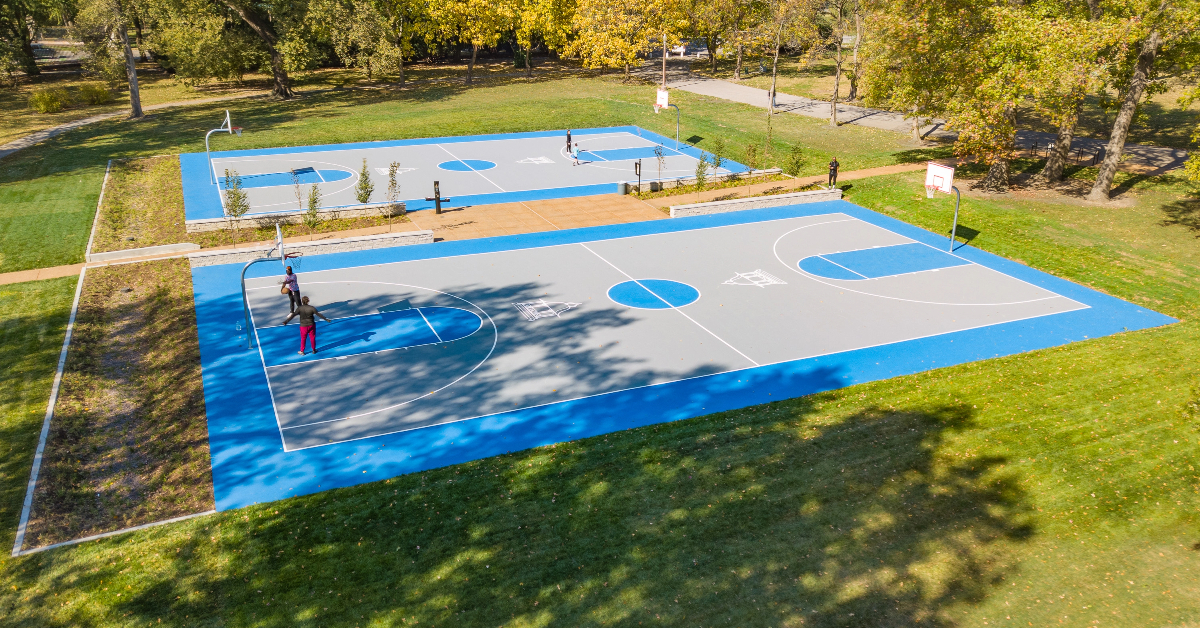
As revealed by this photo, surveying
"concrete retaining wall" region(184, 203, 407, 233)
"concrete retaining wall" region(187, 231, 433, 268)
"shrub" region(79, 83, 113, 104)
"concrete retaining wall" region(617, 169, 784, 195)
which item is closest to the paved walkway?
"concrete retaining wall" region(617, 169, 784, 195)

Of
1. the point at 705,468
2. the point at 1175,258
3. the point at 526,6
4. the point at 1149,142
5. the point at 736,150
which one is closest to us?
the point at 705,468

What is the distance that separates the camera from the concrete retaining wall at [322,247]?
2508 centimetres

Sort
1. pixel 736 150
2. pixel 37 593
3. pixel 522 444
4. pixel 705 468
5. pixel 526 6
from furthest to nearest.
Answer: pixel 526 6, pixel 736 150, pixel 522 444, pixel 705 468, pixel 37 593

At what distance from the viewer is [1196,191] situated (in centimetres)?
2931

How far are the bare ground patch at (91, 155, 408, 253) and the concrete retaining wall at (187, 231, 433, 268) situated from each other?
1741 mm

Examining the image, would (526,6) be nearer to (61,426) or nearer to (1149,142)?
(1149,142)

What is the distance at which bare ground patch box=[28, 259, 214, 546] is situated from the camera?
13320 millimetres

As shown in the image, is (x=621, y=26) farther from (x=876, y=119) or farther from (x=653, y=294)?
(x=653, y=294)

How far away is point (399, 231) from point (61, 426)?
14.2 meters

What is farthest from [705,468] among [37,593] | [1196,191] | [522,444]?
[1196,191]

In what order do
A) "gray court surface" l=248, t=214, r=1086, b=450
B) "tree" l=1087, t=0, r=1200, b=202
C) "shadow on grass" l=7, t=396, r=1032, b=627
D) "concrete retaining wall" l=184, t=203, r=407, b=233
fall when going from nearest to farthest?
"shadow on grass" l=7, t=396, r=1032, b=627, "gray court surface" l=248, t=214, r=1086, b=450, "tree" l=1087, t=0, r=1200, b=202, "concrete retaining wall" l=184, t=203, r=407, b=233

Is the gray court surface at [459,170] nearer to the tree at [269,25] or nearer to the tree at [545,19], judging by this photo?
the tree at [269,25]

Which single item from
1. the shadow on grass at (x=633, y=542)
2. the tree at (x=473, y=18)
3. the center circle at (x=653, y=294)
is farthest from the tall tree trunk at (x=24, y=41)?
the shadow on grass at (x=633, y=542)

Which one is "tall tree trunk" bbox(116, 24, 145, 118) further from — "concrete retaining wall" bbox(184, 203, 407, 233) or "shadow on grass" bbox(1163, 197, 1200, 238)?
"shadow on grass" bbox(1163, 197, 1200, 238)
